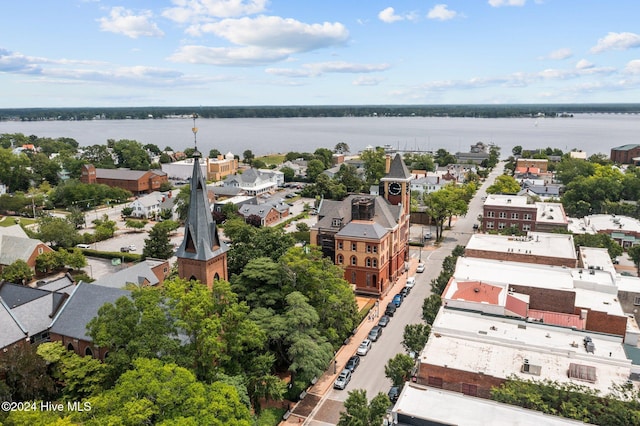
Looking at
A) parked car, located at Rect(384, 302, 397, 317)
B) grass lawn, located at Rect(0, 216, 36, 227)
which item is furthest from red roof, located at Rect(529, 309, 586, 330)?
grass lawn, located at Rect(0, 216, 36, 227)

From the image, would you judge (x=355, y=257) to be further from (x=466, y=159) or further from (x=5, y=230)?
(x=466, y=159)

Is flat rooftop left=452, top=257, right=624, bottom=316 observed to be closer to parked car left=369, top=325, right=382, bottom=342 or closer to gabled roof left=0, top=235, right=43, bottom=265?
parked car left=369, top=325, right=382, bottom=342

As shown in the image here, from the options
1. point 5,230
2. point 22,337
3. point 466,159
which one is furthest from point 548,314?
point 466,159

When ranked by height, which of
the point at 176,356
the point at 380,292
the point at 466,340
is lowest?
the point at 380,292

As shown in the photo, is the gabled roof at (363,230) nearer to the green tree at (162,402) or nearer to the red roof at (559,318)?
the red roof at (559,318)

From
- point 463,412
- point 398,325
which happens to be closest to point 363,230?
point 398,325

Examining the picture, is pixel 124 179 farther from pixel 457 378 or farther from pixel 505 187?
pixel 457 378
